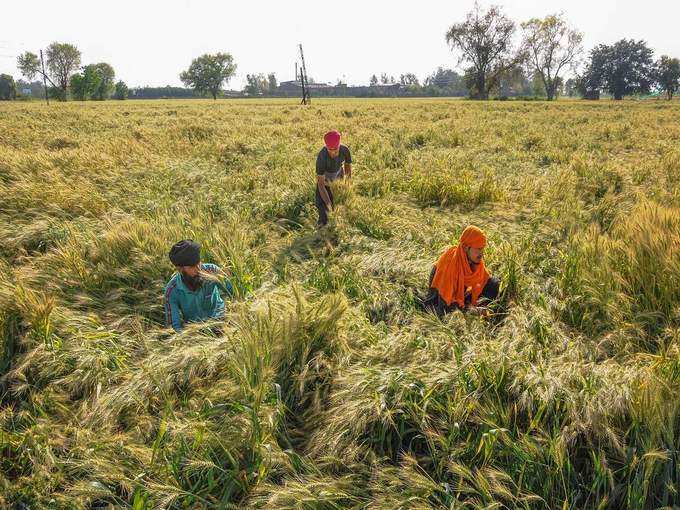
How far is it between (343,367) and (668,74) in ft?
294

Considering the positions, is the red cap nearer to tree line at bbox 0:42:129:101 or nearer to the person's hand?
the person's hand

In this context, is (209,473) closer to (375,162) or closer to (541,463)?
(541,463)

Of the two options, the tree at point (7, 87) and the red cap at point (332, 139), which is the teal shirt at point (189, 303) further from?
the tree at point (7, 87)

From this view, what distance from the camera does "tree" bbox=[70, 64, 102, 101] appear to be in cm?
7444

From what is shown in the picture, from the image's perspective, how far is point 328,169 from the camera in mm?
6605

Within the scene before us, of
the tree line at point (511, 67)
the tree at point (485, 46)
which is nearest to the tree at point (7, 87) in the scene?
the tree line at point (511, 67)

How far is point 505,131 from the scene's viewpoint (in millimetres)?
14180

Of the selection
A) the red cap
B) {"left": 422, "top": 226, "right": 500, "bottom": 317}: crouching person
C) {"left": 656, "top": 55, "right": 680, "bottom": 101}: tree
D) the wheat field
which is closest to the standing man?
the red cap

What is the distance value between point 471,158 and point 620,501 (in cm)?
871

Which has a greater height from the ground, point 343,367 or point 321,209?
point 321,209

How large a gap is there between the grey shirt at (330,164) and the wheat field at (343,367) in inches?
30.6

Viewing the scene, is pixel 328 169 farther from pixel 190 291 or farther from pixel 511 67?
pixel 511 67

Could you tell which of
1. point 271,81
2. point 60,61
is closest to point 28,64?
point 60,61

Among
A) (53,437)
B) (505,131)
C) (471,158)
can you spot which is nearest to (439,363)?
(53,437)
